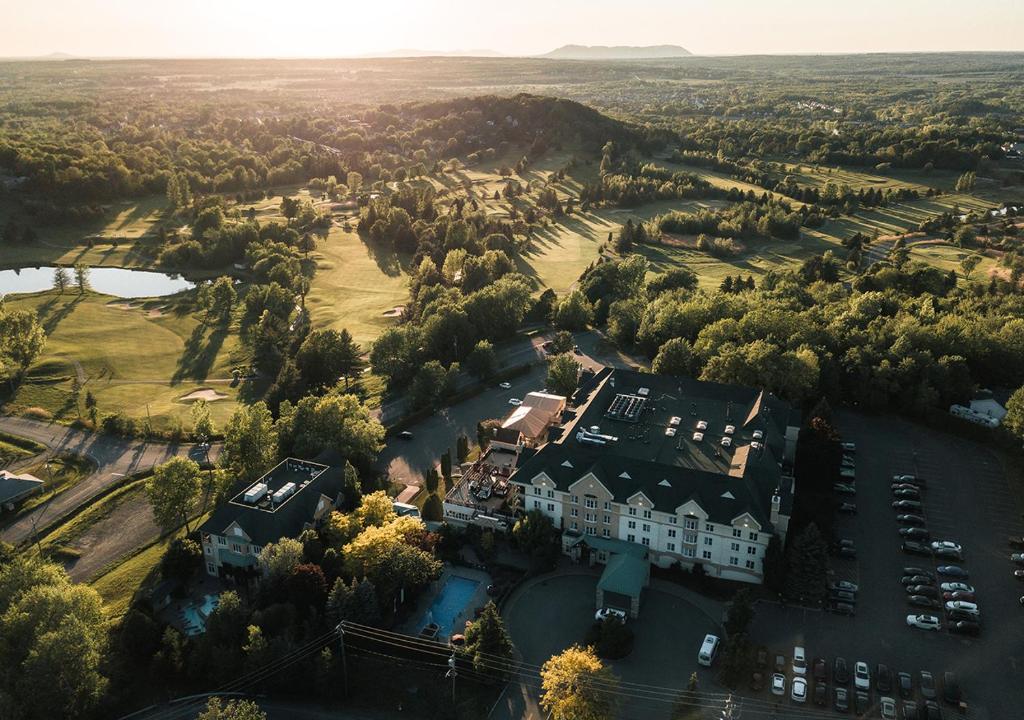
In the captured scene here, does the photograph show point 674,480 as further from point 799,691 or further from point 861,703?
point 861,703

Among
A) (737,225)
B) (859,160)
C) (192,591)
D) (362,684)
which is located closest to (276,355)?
(192,591)

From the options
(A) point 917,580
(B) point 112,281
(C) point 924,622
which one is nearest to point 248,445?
(C) point 924,622

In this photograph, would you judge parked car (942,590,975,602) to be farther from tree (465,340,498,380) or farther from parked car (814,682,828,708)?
tree (465,340,498,380)

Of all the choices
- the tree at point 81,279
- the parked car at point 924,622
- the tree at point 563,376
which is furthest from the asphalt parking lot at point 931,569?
the tree at point 81,279

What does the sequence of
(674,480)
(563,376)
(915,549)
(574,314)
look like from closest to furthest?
(674,480), (915,549), (563,376), (574,314)

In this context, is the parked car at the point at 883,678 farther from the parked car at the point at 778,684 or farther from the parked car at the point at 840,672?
the parked car at the point at 778,684

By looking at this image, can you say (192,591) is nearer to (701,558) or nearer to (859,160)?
(701,558)

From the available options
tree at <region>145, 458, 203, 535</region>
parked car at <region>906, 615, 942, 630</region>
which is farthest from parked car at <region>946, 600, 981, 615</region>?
tree at <region>145, 458, 203, 535</region>
